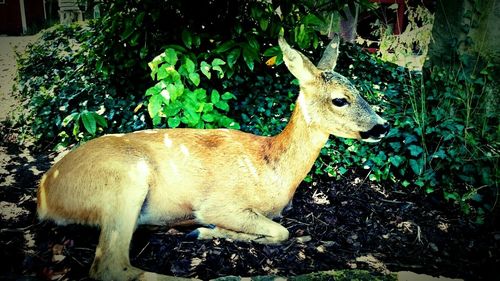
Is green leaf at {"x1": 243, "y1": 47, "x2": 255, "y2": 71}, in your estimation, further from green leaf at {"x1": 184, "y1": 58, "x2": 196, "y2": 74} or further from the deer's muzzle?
the deer's muzzle

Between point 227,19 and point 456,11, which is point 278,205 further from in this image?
point 456,11

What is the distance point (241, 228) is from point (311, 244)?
1.99ft

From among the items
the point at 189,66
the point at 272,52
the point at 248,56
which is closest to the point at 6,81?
the point at 189,66

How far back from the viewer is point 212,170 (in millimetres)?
3090

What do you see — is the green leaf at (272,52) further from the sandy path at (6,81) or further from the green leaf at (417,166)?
the sandy path at (6,81)

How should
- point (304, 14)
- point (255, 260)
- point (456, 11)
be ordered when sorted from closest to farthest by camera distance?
point (255, 260) < point (304, 14) < point (456, 11)

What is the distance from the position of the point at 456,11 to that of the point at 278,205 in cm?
347

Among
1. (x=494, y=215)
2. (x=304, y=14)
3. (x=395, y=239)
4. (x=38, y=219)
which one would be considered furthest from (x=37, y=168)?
(x=494, y=215)

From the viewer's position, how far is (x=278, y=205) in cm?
316


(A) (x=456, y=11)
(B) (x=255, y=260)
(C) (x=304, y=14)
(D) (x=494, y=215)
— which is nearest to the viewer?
(B) (x=255, y=260)

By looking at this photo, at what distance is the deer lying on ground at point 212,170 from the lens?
2.76m

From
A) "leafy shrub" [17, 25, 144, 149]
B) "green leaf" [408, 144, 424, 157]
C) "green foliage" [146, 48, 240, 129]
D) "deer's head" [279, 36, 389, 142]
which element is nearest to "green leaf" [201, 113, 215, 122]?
"green foliage" [146, 48, 240, 129]

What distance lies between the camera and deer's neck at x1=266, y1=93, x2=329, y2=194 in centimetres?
312

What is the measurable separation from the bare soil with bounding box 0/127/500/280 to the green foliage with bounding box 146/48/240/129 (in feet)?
3.95
